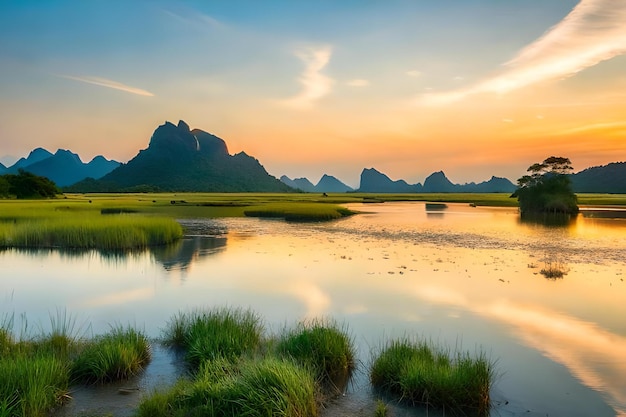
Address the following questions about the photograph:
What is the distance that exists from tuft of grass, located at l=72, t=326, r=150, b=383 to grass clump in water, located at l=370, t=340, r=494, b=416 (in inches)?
182

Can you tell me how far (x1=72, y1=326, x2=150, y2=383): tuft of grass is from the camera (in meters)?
7.95

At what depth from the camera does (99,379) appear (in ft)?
25.8

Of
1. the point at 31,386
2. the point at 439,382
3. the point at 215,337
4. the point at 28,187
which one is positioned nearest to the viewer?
the point at 31,386

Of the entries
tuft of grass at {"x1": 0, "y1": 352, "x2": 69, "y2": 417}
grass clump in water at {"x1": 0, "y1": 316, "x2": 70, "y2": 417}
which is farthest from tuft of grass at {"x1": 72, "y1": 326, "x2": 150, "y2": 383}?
tuft of grass at {"x1": 0, "y1": 352, "x2": 69, "y2": 417}

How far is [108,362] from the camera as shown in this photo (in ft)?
26.5

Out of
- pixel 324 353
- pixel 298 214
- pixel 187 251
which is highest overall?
pixel 324 353

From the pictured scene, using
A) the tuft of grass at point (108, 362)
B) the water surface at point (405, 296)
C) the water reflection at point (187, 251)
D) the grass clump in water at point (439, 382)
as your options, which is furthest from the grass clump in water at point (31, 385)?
the water reflection at point (187, 251)

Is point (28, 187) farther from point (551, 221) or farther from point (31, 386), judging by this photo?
point (31, 386)

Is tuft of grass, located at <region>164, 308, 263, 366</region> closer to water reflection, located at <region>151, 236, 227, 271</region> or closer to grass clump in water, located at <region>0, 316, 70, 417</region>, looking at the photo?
grass clump in water, located at <region>0, 316, 70, 417</region>

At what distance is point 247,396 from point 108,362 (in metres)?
3.34

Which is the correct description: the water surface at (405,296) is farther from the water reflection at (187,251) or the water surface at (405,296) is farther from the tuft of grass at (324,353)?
the tuft of grass at (324,353)

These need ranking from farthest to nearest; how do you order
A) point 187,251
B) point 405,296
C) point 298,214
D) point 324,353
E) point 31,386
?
point 298,214 → point 187,251 → point 405,296 → point 324,353 → point 31,386

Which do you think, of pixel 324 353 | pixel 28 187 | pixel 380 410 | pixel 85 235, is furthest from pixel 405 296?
pixel 28 187

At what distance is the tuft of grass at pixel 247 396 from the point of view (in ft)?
20.4
